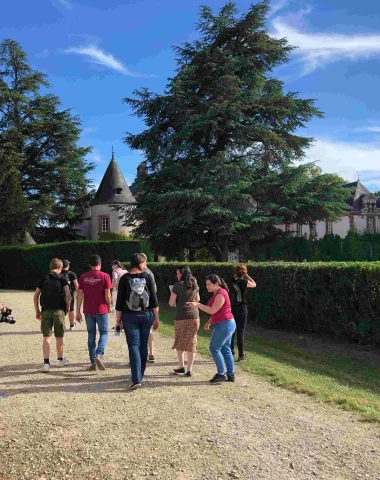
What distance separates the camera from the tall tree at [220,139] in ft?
85.1

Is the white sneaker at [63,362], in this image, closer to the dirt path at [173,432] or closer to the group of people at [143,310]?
the group of people at [143,310]

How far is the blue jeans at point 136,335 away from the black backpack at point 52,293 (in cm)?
176

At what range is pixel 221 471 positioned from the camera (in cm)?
397

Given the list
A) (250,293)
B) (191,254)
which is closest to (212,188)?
(191,254)

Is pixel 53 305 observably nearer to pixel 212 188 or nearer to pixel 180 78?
pixel 212 188

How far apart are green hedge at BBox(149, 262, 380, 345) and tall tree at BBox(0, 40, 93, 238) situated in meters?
28.7

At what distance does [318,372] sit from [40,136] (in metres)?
37.3

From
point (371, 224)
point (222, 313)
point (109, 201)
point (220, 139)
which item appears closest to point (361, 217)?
point (371, 224)

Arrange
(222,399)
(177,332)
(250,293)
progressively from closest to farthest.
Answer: (222,399) → (177,332) → (250,293)

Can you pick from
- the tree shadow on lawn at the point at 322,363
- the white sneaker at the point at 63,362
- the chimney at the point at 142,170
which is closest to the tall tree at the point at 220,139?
the chimney at the point at 142,170

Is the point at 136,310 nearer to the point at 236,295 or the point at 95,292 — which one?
the point at 95,292

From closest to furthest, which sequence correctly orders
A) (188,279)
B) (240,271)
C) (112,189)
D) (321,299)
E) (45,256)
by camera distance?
(188,279)
(240,271)
(321,299)
(45,256)
(112,189)

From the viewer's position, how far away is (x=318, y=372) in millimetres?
8250

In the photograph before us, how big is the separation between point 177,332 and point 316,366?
3246 mm
